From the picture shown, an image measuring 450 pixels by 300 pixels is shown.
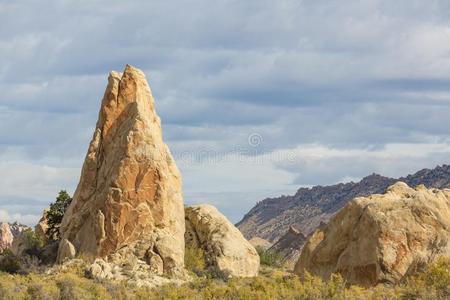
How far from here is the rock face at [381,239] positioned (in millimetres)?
32406

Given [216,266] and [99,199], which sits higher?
[99,199]

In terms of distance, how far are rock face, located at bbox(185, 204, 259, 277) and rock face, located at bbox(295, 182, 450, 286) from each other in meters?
31.4

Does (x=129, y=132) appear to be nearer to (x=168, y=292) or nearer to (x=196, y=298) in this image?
(x=168, y=292)

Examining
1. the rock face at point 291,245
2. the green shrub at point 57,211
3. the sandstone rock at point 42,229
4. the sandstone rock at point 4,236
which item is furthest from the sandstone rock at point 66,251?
the sandstone rock at point 4,236

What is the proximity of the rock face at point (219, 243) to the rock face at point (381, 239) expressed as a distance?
103 ft

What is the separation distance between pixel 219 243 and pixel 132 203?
8942mm

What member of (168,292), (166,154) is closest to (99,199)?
(166,154)

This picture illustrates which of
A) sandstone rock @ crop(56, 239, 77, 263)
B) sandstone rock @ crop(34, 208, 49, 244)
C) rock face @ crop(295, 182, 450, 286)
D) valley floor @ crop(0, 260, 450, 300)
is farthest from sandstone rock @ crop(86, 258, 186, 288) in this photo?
rock face @ crop(295, 182, 450, 286)

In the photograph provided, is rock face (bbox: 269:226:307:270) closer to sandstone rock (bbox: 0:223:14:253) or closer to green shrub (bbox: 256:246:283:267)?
green shrub (bbox: 256:246:283:267)

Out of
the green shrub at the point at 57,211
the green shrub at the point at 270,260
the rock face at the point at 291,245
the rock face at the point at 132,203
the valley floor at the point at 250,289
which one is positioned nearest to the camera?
the valley floor at the point at 250,289

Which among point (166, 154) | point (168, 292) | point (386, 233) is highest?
point (166, 154)

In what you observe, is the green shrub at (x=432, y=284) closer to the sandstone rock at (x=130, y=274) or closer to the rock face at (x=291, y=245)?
the sandstone rock at (x=130, y=274)

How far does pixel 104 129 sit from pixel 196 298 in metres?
29.6

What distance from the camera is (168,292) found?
45.0 metres
